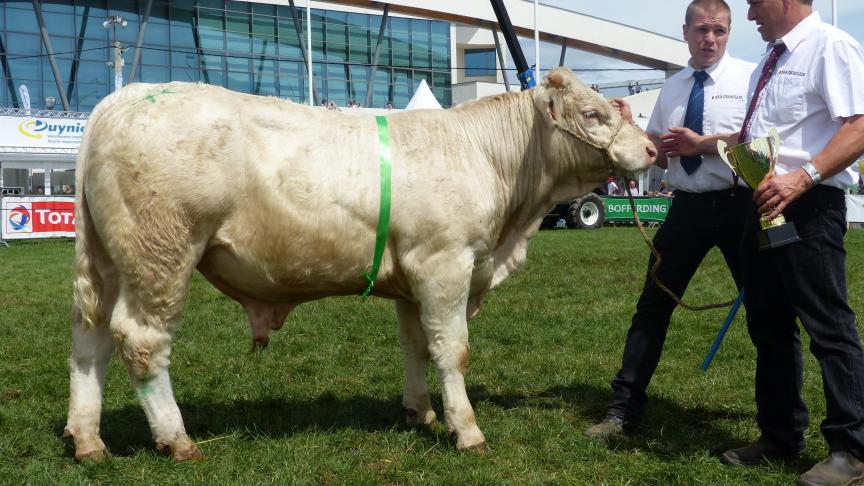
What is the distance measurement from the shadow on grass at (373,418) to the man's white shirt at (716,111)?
1447 mm

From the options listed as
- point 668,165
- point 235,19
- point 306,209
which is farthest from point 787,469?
point 235,19

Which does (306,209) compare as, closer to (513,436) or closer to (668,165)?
(513,436)

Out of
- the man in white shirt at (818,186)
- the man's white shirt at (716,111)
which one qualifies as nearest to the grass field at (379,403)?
the man in white shirt at (818,186)

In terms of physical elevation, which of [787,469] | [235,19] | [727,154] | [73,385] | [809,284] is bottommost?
[787,469]

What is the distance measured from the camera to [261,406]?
5.39m

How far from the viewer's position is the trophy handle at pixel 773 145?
3602 mm

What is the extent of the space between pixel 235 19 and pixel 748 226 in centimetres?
4731

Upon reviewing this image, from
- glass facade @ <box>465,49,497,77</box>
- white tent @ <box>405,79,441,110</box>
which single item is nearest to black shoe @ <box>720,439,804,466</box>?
white tent @ <box>405,79,441,110</box>

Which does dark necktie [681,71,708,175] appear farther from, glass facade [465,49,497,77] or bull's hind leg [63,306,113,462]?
glass facade [465,49,497,77]

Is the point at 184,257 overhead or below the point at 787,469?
overhead

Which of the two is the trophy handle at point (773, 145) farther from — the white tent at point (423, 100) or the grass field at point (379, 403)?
the white tent at point (423, 100)

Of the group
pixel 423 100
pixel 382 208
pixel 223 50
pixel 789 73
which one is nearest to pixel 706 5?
pixel 789 73

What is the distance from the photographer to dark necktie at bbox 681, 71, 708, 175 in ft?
15.5

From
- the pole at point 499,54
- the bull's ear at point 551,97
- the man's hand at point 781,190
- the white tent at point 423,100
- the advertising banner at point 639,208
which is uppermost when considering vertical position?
the pole at point 499,54
